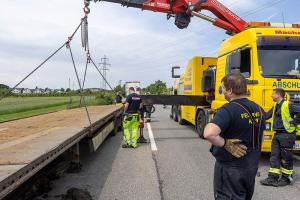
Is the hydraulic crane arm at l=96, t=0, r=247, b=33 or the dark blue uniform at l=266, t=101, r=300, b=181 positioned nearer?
the dark blue uniform at l=266, t=101, r=300, b=181

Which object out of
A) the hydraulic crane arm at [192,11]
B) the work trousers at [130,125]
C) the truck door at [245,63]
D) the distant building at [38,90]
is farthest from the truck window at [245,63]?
the distant building at [38,90]

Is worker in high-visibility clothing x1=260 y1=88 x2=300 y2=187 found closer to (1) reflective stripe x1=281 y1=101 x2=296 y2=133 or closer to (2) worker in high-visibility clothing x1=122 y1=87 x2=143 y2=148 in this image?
(1) reflective stripe x1=281 y1=101 x2=296 y2=133

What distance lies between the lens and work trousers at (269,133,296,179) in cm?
668

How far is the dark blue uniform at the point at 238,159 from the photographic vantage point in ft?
11.2

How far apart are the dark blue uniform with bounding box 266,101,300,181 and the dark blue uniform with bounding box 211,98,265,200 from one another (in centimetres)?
337

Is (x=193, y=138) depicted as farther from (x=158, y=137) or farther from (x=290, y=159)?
(x=290, y=159)

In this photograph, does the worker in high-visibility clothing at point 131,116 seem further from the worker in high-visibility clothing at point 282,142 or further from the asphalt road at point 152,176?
the worker in high-visibility clothing at point 282,142

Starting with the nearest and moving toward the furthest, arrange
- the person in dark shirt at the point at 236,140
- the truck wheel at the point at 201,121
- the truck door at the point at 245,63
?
the person in dark shirt at the point at 236,140, the truck door at the point at 245,63, the truck wheel at the point at 201,121

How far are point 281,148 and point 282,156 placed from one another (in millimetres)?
145

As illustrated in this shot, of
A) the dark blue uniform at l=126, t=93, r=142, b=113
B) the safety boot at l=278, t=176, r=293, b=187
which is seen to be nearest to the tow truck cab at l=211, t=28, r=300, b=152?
the safety boot at l=278, t=176, r=293, b=187

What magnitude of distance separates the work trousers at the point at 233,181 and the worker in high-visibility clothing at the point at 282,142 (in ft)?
10.9

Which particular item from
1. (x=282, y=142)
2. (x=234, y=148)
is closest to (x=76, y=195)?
Answer: (x=234, y=148)

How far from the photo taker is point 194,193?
6020mm

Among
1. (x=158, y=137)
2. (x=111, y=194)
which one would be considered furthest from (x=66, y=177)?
(x=158, y=137)
